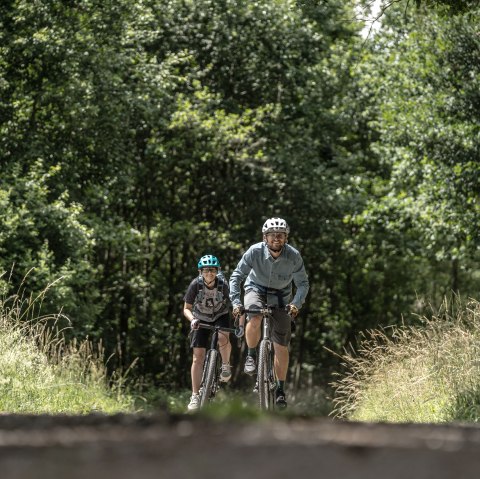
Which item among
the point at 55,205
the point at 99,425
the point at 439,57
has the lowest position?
the point at 99,425

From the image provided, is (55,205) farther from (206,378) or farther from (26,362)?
(206,378)

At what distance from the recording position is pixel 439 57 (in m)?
21.0

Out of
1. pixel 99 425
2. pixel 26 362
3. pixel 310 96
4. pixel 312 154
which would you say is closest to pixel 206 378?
pixel 26 362

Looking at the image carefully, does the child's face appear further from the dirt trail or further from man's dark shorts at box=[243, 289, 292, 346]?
the dirt trail

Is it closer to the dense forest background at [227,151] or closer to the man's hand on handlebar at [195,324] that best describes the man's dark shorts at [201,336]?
the man's hand on handlebar at [195,324]

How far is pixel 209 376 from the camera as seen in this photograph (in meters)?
10.2

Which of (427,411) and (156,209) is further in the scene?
(156,209)

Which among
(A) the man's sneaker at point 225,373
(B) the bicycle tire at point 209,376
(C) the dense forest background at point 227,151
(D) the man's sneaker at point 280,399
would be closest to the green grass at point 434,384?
(D) the man's sneaker at point 280,399

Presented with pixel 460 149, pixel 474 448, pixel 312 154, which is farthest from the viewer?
pixel 312 154

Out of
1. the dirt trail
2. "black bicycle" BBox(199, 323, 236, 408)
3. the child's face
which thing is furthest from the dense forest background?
the dirt trail

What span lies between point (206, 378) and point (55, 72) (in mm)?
12620

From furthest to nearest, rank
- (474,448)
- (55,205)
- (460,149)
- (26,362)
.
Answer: (460,149) → (55,205) → (26,362) → (474,448)

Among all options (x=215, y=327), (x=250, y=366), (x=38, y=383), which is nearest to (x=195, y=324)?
(x=215, y=327)

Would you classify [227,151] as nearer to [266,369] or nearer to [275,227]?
[275,227]
